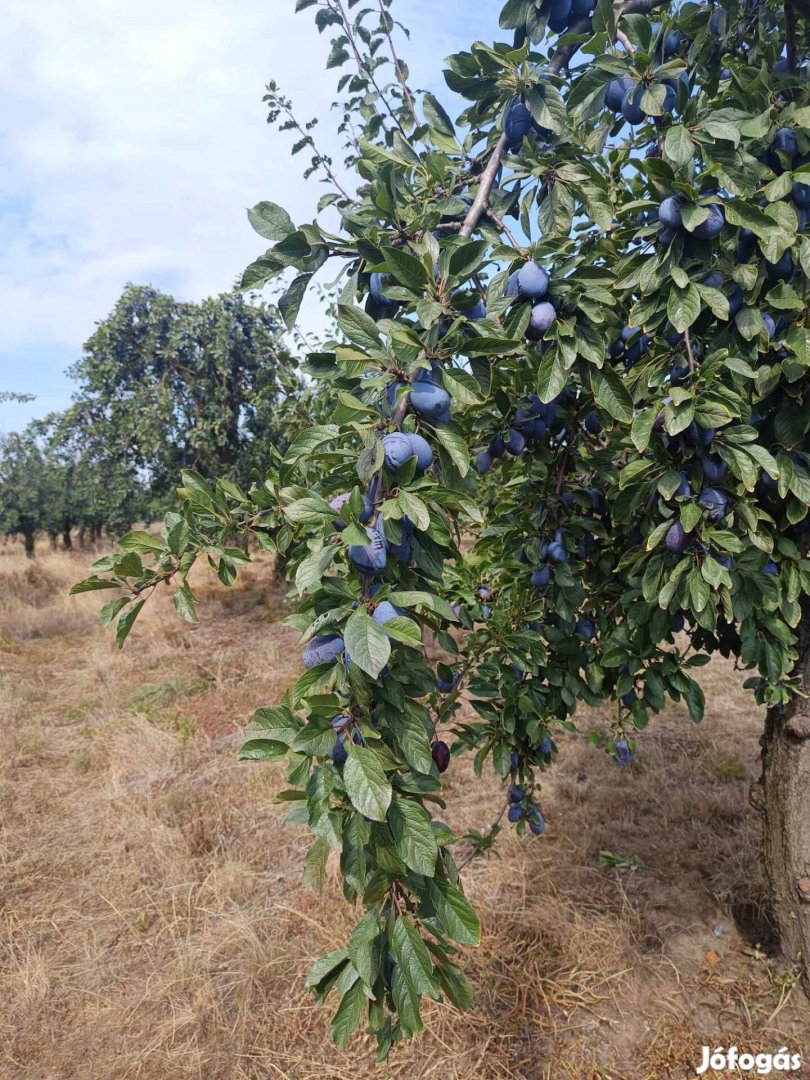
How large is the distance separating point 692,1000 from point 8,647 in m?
7.98

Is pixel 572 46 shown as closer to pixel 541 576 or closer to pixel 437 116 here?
pixel 437 116

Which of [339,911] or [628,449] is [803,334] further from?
[339,911]

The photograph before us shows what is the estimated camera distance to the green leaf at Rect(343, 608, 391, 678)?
73 centimetres

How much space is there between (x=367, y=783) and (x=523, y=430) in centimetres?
113

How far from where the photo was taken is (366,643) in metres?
0.75

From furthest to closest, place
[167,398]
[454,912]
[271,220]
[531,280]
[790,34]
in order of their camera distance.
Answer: [167,398] < [790,34] < [531,280] < [271,220] < [454,912]

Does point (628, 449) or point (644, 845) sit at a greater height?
point (628, 449)

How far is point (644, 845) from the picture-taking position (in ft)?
10.3

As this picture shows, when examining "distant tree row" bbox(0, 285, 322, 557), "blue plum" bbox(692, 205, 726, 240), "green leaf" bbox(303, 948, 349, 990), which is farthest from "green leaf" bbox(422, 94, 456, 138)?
"distant tree row" bbox(0, 285, 322, 557)

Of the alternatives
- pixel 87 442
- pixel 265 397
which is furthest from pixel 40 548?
pixel 265 397

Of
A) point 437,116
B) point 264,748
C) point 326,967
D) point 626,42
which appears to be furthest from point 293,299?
point 326,967

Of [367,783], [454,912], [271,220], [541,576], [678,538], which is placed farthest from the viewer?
[541,576]

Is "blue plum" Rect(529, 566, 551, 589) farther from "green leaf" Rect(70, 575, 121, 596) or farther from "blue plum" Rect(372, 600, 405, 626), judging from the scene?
"green leaf" Rect(70, 575, 121, 596)

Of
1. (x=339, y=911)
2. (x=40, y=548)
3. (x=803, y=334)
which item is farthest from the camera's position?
(x=40, y=548)
